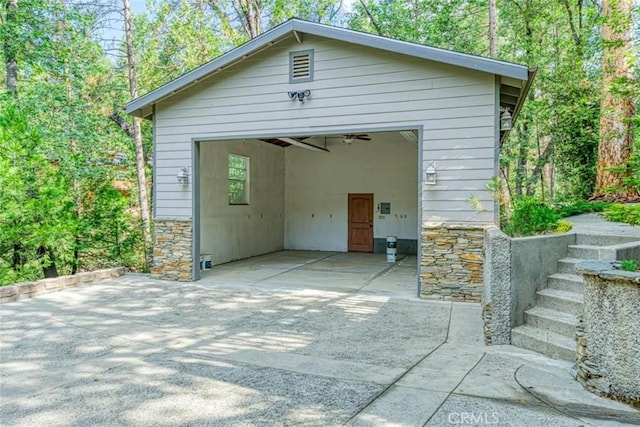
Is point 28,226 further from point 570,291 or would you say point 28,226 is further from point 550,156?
point 550,156

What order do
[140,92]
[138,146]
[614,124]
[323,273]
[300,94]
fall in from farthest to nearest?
[140,92]
[138,146]
[614,124]
[323,273]
[300,94]

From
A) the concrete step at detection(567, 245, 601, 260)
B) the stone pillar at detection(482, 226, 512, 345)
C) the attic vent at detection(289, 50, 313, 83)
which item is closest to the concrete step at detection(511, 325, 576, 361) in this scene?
the stone pillar at detection(482, 226, 512, 345)

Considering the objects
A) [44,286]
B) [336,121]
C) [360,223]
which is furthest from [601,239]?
[360,223]

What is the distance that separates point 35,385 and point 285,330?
8.18 feet

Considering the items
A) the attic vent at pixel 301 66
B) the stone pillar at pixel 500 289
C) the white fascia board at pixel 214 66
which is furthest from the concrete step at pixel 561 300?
the white fascia board at pixel 214 66

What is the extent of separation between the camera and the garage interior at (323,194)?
38.9 feet

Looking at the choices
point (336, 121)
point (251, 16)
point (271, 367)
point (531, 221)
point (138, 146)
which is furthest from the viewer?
point (251, 16)

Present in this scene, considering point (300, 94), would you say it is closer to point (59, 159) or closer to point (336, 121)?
point (336, 121)

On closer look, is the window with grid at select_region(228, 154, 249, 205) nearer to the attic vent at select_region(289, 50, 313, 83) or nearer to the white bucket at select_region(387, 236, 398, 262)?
the attic vent at select_region(289, 50, 313, 83)

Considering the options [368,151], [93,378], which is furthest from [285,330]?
[368,151]

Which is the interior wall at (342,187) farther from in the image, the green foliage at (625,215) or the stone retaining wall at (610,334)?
the stone retaining wall at (610,334)

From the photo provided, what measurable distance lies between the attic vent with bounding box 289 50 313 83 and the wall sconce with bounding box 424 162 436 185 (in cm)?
264

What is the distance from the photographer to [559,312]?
415cm

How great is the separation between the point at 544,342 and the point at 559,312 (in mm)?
478
